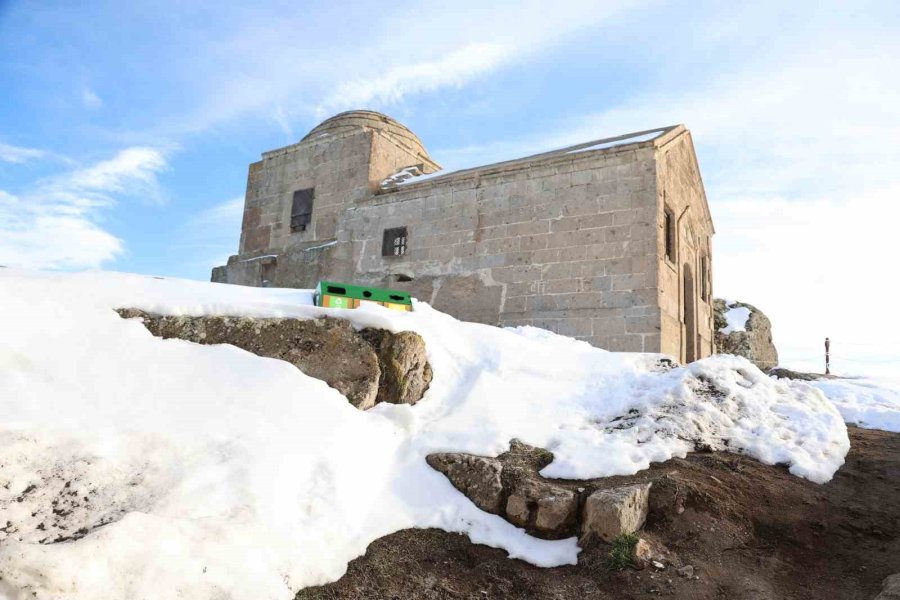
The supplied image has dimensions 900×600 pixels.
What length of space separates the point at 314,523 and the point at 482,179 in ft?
32.4

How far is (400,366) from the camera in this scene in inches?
242

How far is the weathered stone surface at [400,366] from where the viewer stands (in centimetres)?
606

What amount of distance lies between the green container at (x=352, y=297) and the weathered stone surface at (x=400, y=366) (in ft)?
2.05

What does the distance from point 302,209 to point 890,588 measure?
48.5 ft

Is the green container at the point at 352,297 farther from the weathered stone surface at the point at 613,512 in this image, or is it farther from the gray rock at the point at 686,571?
the gray rock at the point at 686,571

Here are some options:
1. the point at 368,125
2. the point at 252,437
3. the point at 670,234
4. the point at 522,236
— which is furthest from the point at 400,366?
the point at 368,125

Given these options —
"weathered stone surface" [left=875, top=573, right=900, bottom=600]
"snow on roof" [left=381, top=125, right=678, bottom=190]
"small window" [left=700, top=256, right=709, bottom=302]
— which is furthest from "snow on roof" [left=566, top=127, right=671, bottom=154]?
"weathered stone surface" [left=875, top=573, right=900, bottom=600]

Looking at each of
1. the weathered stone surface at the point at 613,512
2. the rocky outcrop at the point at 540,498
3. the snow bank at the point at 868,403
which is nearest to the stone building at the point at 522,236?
the snow bank at the point at 868,403

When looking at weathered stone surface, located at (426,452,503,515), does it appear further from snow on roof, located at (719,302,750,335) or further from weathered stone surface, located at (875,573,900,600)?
snow on roof, located at (719,302,750,335)

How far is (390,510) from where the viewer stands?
182 inches

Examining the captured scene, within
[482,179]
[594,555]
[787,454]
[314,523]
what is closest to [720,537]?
[594,555]

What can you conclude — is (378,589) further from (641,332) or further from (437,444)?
(641,332)

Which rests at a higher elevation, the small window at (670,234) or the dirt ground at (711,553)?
the small window at (670,234)

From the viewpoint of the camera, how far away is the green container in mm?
6598
